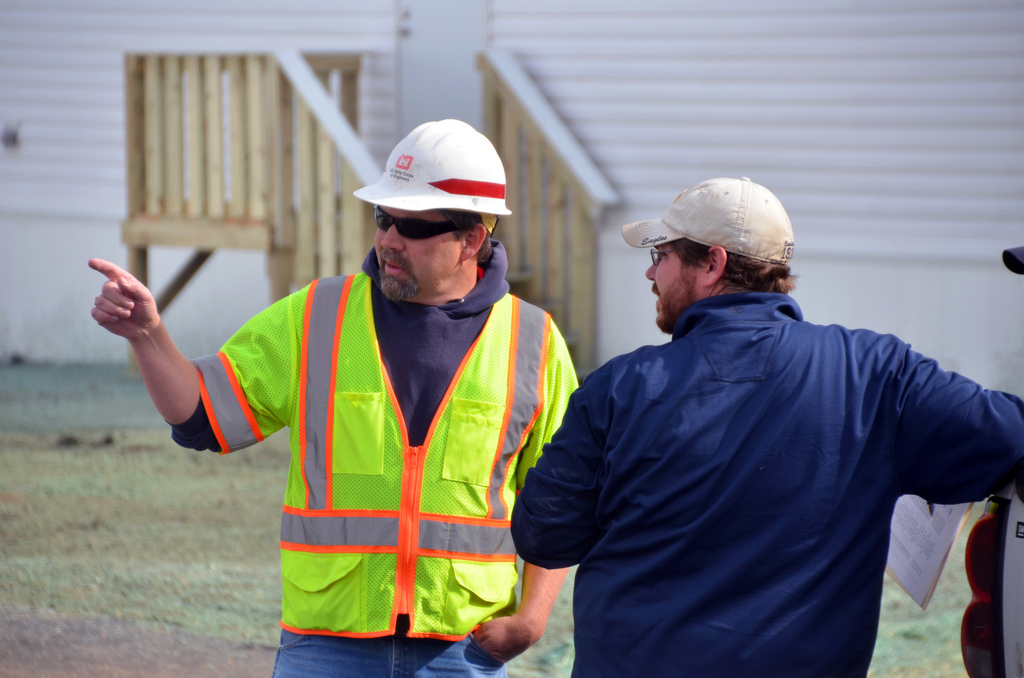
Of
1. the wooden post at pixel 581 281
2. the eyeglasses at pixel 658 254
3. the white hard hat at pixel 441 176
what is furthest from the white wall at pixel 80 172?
the eyeglasses at pixel 658 254

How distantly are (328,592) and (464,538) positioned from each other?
0.31 meters

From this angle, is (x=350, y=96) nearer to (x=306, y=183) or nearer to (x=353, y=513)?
(x=306, y=183)

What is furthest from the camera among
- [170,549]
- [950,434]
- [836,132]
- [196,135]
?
[196,135]

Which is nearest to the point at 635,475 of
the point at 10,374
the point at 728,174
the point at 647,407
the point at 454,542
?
the point at 647,407

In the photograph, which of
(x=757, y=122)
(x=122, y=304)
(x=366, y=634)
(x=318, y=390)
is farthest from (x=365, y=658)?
(x=757, y=122)

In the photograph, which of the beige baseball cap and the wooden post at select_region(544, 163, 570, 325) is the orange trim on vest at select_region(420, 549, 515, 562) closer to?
the beige baseball cap

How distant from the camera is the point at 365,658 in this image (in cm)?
237

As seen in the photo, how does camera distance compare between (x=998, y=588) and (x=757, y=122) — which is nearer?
(x=998, y=588)

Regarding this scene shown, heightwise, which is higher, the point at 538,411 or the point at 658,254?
the point at 658,254

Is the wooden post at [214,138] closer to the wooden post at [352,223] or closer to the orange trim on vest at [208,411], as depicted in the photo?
the wooden post at [352,223]

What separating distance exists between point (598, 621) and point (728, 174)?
24.0 feet

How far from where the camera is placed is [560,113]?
967 cm

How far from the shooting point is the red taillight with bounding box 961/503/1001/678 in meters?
2.09

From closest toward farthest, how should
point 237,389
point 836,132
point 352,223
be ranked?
point 237,389 → point 352,223 → point 836,132
